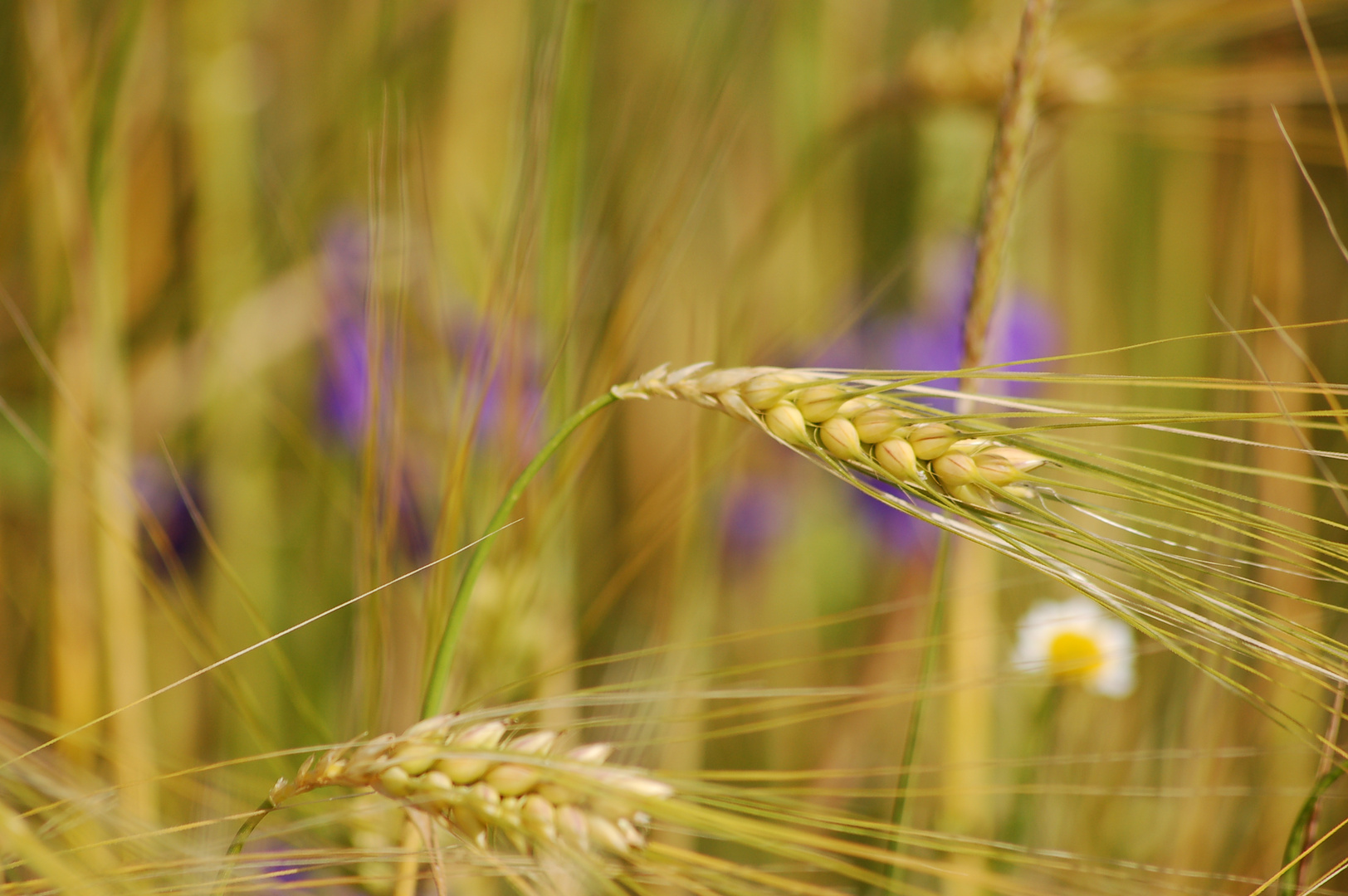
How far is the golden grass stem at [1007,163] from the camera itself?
0.96ft

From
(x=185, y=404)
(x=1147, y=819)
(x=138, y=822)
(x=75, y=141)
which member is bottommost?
(x=1147, y=819)

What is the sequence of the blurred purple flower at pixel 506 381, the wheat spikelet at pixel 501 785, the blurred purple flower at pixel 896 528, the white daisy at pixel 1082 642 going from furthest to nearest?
the blurred purple flower at pixel 896 528 → the white daisy at pixel 1082 642 → the blurred purple flower at pixel 506 381 → the wheat spikelet at pixel 501 785

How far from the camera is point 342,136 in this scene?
0.62m

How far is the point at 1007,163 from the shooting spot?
0.30 metres

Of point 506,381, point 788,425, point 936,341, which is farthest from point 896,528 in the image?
point 788,425

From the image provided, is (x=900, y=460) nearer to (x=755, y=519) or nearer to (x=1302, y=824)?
(x=1302, y=824)

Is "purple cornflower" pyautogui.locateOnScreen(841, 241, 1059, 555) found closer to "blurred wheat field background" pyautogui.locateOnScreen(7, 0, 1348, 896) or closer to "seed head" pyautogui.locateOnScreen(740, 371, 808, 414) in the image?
"blurred wheat field background" pyautogui.locateOnScreen(7, 0, 1348, 896)

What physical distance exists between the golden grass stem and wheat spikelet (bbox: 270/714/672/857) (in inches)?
7.8

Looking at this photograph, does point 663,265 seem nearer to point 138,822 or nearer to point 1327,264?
point 138,822

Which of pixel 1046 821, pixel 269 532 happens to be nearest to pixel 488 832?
pixel 1046 821

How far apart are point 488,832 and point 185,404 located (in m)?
0.54

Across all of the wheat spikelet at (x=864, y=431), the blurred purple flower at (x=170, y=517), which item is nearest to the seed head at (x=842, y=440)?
the wheat spikelet at (x=864, y=431)

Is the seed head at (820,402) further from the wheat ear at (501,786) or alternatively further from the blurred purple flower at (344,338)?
the blurred purple flower at (344,338)

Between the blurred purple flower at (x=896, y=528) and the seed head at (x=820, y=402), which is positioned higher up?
the seed head at (x=820, y=402)
